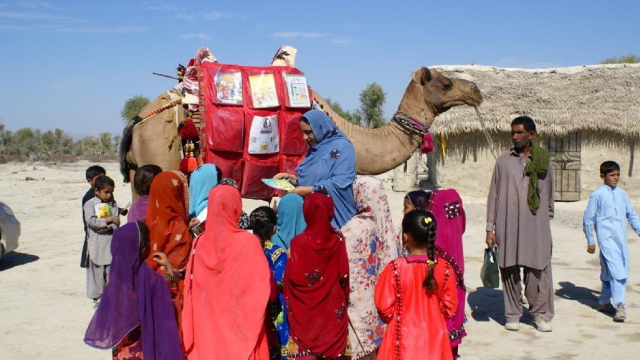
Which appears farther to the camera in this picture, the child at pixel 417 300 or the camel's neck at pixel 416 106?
the camel's neck at pixel 416 106

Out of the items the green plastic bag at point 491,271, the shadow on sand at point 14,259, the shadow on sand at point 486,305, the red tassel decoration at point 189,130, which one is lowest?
the shadow on sand at point 486,305

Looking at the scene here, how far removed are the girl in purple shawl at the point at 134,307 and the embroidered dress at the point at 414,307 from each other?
4.03 ft

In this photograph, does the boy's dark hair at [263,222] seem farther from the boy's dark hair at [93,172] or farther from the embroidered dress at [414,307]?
the boy's dark hair at [93,172]

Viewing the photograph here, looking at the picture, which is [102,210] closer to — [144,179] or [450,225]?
[144,179]

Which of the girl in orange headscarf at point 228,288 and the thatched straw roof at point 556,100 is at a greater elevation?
the thatched straw roof at point 556,100

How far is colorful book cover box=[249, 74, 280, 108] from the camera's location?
6.49 m

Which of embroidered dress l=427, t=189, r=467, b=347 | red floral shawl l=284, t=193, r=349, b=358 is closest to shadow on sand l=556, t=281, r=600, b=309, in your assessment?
embroidered dress l=427, t=189, r=467, b=347

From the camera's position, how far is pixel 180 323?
4.01m

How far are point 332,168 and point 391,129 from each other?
8.88ft

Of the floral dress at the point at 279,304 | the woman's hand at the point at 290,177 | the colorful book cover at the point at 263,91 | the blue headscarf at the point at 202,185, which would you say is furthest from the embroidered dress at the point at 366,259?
the colorful book cover at the point at 263,91

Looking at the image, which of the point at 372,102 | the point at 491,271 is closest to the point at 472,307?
the point at 491,271

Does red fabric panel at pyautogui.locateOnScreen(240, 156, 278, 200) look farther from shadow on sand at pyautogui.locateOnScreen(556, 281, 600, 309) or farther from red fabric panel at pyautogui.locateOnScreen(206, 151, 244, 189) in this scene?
shadow on sand at pyautogui.locateOnScreen(556, 281, 600, 309)

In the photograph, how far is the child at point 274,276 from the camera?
14.0 feet

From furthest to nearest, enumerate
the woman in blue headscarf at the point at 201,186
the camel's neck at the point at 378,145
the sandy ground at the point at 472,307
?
1. the camel's neck at the point at 378,145
2. the sandy ground at the point at 472,307
3. the woman in blue headscarf at the point at 201,186
